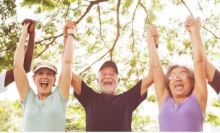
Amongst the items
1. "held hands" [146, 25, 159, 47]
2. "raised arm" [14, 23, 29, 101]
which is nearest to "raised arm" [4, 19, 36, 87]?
"raised arm" [14, 23, 29, 101]

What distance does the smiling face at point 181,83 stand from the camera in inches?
142

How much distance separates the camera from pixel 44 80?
12.5 ft

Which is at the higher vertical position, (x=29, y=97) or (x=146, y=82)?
(x=146, y=82)

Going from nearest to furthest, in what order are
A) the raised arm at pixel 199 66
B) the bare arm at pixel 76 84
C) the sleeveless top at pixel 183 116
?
the sleeveless top at pixel 183 116 → the raised arm at pixel 199 66 → the bare arm at pixel 76 84

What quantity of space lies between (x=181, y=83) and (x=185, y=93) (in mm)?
94

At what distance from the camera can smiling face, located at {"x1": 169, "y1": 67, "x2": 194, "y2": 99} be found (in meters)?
3.62

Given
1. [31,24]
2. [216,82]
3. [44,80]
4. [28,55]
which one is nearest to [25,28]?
[31,24]

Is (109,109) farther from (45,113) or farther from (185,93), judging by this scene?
(185,93)

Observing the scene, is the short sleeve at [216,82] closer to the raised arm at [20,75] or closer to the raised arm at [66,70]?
the raised arm at [66,70]

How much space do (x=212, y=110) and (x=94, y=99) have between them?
602cm

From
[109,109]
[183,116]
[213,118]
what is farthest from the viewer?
[213,118]

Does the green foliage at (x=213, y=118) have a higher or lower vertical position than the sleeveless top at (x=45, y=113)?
higher

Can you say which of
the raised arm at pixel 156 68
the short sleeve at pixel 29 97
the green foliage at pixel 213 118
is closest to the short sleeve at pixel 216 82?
the raised arm at pixel 156 68

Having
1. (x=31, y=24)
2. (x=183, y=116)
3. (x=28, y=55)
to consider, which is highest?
(x=31, y=24)
